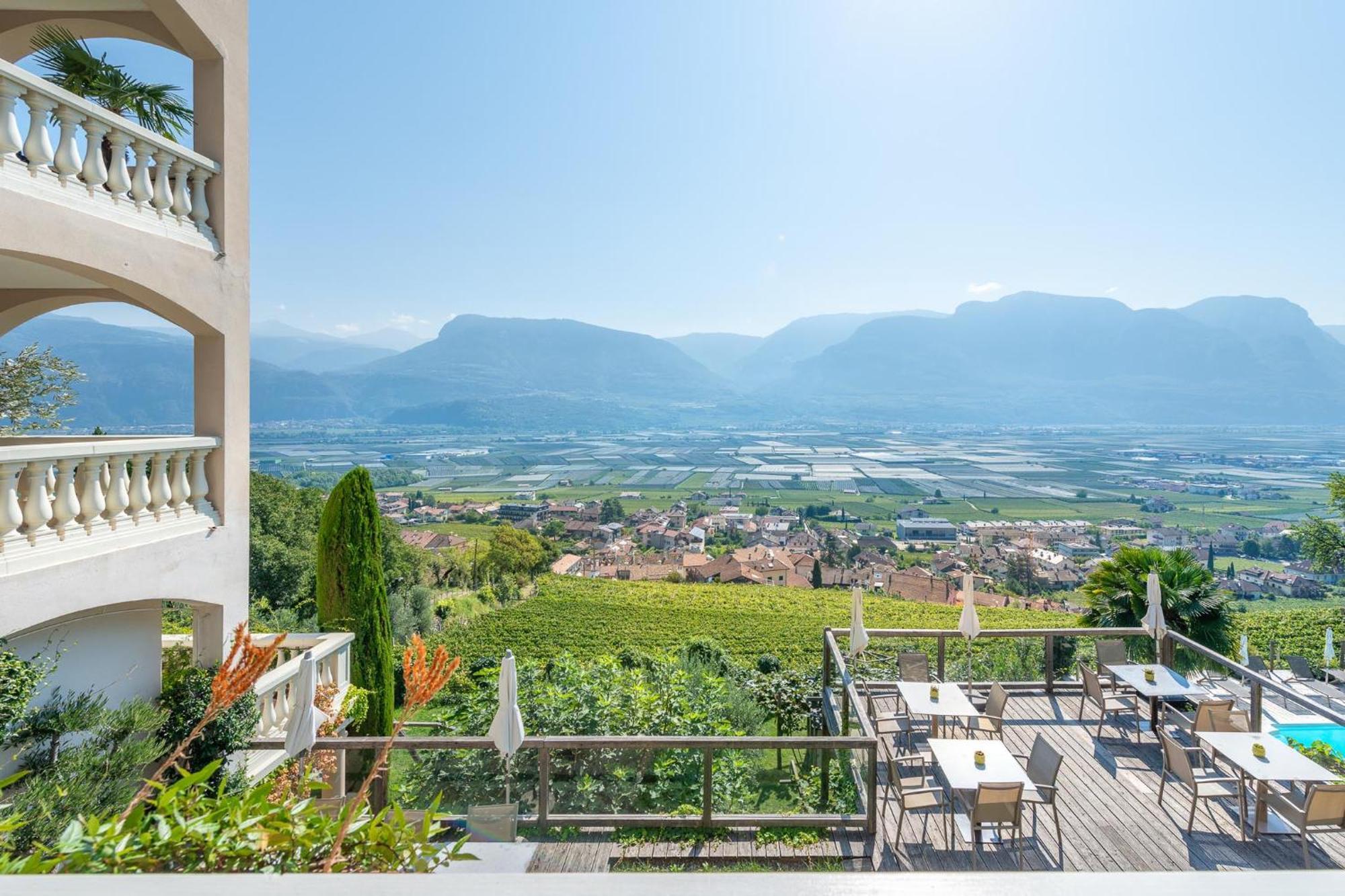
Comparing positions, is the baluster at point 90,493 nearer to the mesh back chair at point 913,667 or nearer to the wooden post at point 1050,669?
the mesh back chair at point 913,667

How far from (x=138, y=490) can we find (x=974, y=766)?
6569 millimetres

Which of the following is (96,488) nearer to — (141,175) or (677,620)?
(141,175)

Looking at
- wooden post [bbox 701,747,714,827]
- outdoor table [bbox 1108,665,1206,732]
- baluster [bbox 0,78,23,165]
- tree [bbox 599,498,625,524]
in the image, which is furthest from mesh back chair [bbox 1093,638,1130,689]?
tree [bbox 599,498,625,524]

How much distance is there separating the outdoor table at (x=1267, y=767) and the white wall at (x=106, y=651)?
332 inches

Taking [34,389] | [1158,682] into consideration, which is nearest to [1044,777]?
[1158,682]

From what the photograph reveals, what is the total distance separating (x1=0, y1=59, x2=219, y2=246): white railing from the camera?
150 inches

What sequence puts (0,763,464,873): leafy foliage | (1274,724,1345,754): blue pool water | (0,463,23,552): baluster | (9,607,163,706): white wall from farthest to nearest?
(1274,724,1345,754): blue pool water → (9,607,163,706): white wall → (0,463,23,552): baluster → (0,763,464,873): leafy foliage

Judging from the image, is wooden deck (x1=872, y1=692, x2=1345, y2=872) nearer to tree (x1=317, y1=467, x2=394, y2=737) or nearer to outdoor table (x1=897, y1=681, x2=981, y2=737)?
outdoor table (x1=897, y1=681, x2=981, y2=737)

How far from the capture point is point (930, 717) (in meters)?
7.09

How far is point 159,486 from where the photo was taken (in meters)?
4.53

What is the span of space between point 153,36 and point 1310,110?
103 feet

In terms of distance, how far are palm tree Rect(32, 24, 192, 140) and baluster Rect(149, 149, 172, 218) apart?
4.85 feet

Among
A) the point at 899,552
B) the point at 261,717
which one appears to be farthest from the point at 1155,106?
the point at 261,717

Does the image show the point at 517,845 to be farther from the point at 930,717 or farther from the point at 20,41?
the point at 20,41
